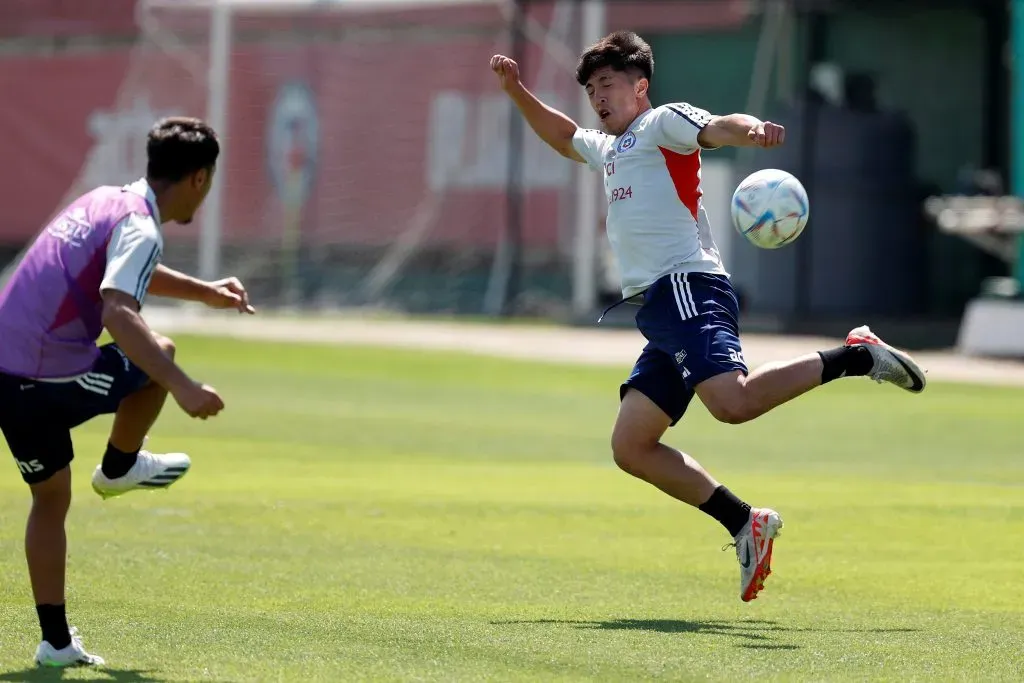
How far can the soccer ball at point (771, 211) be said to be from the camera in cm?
775

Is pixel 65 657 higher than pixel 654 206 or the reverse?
the reverse

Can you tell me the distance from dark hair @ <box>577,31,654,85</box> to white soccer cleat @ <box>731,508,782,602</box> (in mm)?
2113

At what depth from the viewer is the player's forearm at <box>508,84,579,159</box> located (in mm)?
8625

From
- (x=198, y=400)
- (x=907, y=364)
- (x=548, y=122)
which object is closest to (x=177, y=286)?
(x=198, y=400)

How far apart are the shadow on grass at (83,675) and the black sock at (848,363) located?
3.47m

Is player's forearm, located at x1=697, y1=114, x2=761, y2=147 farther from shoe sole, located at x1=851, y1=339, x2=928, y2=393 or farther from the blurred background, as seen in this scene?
the blurred background

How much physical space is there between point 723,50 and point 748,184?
75.7 ft

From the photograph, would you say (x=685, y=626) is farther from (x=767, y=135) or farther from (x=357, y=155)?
(x=357, y=155)

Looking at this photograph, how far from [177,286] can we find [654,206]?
2.23 meters

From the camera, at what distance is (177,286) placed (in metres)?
6.91

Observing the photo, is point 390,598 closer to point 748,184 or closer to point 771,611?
point 771,611

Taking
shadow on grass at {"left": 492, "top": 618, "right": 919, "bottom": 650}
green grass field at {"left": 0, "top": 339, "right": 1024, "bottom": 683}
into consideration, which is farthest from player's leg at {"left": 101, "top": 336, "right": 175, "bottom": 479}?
shadow on grass at {"left": 492, "top": 618, "right": 919, "bottom": 650}

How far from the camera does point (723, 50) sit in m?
30.4

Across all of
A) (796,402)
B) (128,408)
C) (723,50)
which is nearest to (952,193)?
(723,50)
